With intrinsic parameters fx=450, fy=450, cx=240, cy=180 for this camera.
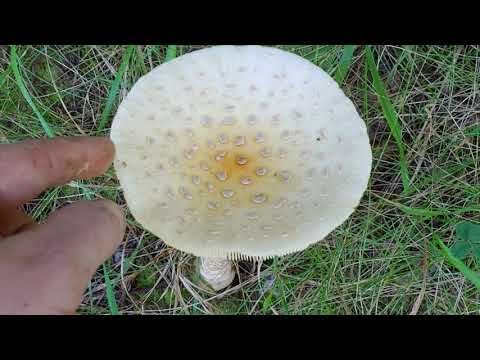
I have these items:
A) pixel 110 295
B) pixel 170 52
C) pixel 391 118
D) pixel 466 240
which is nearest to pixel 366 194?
pixel 391 118

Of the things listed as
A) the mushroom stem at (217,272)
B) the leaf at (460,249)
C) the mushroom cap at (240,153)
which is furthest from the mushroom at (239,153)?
the leaf at (460,249)

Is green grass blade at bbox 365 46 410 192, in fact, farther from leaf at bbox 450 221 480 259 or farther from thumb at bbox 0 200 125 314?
thumb at bbox 0 200 125 314

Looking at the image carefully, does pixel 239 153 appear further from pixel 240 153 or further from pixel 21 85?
pixel 21 85

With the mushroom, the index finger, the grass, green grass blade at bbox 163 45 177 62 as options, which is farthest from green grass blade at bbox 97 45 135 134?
the index finger

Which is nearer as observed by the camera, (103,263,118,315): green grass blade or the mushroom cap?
the mushroom cap

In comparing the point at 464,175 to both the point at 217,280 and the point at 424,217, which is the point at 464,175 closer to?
the point at 424,217

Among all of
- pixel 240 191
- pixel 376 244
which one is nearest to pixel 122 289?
→ pixel 240 191
